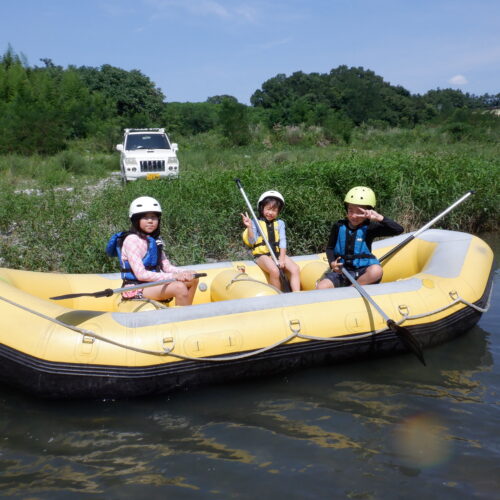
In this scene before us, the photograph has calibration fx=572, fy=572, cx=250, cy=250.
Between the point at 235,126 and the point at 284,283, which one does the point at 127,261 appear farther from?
the point at 235,126

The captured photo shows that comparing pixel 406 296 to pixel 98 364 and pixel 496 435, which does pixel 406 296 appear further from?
pixel 98 364

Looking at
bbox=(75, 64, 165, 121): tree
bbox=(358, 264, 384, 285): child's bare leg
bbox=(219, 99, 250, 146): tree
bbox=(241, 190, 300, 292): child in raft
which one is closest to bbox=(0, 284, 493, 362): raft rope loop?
bbox=(358, 264, 384, 285): child's bare leg

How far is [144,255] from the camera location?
4.07 m

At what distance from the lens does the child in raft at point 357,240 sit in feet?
14.5

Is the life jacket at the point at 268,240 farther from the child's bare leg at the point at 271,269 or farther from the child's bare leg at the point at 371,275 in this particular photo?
the child's bare leg at the point at 371,275

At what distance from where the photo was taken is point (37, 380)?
332 cm

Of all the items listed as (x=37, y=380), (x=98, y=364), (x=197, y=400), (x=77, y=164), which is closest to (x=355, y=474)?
(x=197, y=400)

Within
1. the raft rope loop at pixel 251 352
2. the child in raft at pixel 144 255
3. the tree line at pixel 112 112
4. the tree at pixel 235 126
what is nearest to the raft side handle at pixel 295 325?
the raft rope loop at pixel 251 352

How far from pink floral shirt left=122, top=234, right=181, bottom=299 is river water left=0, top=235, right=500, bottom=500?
2.76 ft

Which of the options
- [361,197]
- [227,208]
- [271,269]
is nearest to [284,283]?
[271,269]

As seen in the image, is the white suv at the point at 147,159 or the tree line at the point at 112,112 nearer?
the white suv at the point at 147,159

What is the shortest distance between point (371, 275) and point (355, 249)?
0.25 m

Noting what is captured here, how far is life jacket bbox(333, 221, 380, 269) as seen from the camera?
453 cm

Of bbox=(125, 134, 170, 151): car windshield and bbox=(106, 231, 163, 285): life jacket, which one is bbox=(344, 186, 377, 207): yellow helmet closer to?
bbox=(106, 231, 163, 285): life jacket
